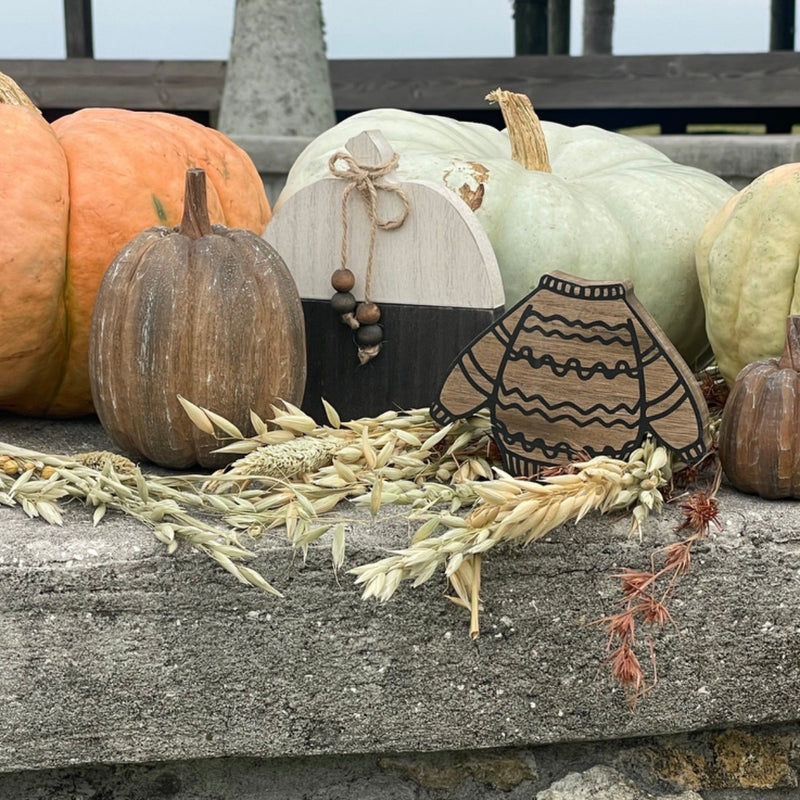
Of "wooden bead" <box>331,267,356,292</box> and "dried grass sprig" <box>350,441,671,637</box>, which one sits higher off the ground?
"wooden bead" <box>331,267,356,292</box>

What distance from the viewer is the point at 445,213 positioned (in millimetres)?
1481

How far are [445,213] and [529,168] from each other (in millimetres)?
358

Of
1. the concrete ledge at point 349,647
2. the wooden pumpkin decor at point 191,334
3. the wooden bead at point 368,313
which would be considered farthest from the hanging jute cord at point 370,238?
the concrete ledge at point 349,647

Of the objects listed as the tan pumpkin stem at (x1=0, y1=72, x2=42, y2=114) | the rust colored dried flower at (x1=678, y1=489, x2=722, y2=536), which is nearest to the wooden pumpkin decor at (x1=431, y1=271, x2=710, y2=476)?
the rust colored dried flower at (x1=678, y1=489, x2=722, y2=536)

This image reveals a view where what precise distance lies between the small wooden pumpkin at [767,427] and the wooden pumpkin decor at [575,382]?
0.06 meters

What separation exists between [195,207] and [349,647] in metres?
0.60

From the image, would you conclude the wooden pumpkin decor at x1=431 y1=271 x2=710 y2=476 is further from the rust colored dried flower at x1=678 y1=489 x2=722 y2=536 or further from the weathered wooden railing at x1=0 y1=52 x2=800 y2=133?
the weathered wooden railing at x1=0 y1=52 x2=800 y2=133

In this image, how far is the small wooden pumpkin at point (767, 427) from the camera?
3.90 feet

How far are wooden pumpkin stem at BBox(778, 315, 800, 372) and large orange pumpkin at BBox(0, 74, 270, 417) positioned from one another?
2.91ft

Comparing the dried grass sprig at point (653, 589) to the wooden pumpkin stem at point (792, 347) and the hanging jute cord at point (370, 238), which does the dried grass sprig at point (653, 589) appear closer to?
the wooden pumpkin stem at point (792, 347)

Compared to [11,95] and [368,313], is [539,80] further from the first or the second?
[368,313]

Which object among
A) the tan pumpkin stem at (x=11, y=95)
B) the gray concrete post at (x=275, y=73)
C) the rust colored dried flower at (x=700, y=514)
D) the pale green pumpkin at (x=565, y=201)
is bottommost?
the rust colored dried flower at (x=700, y=514)

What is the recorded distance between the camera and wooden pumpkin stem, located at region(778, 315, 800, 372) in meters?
1.23

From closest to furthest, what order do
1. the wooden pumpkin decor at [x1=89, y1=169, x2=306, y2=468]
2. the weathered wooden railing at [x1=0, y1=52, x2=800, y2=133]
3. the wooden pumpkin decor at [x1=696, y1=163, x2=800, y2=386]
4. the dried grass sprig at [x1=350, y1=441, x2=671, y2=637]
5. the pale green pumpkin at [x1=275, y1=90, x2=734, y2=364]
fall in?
the dried grass sprig at [x1=350, y1=441, x2=671, y2=637] < the wooden pumpkin decor at [x1=89, y1=169, x2=306, y2=468] < the wooden pumpkin decor at [x1=696, y1=163, x2=800, y2=386] < the pale green pumpkin at [x1=275, y1=90, x2=734, y2=364] < the weathered wooden railing at [x1=0, y1=52, x2=800, y2=133]
